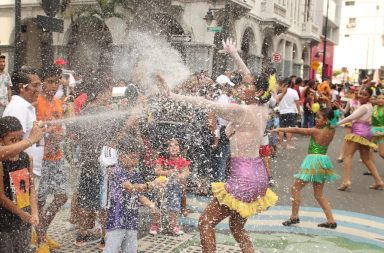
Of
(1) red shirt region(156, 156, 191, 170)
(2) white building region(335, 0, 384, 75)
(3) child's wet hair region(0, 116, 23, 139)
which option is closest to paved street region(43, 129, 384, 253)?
(1) red shirt region(156, 156, 191, 170)

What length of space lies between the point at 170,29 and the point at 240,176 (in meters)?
19.2

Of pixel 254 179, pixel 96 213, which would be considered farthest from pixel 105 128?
pixel 254 179

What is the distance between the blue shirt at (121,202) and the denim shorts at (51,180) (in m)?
1.00

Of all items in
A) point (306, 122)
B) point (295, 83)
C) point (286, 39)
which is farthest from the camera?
point (286, 39)

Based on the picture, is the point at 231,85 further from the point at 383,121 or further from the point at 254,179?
the point at 254,179

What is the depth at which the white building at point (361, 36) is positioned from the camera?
57656 mm

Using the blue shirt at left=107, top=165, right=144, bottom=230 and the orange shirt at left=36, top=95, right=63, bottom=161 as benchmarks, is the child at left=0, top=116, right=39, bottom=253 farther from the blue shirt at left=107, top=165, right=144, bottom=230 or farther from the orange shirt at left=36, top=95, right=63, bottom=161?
the orange shirt at left=36, top=95, right=63, bottom=161

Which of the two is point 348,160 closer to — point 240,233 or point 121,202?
point 240,233

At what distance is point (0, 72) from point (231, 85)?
452 centimetres

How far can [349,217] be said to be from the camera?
6613 millimetres

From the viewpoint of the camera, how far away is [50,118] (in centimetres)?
489

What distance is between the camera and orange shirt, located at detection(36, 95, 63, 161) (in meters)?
4.80

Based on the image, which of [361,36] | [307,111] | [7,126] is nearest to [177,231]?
[7,126]

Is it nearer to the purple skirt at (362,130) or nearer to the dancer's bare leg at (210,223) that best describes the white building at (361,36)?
the purple skirt at (362,130)
